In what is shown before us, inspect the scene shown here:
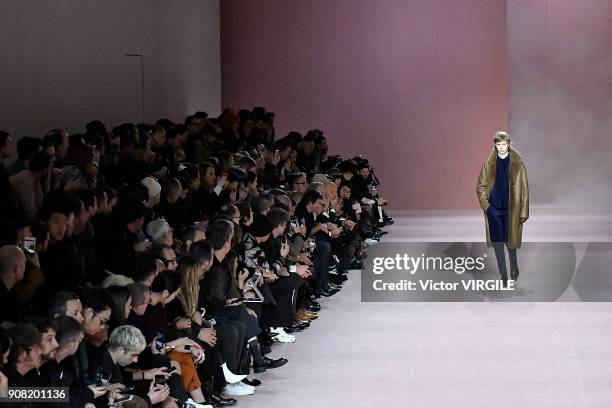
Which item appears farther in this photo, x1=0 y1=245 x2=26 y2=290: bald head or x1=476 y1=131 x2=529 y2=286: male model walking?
x1=476 y1=131 x2=529 y2=286: male model walking

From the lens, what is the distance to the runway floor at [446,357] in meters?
7.16

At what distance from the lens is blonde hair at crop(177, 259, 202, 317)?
675 centimetres

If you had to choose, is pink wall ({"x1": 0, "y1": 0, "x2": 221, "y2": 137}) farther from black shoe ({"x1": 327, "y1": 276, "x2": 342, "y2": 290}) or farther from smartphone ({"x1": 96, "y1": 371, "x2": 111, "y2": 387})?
→ smartphone ({"x1": 96, "y1": 371, "x2": 111, "y2": 387})

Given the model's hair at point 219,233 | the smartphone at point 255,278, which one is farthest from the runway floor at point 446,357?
the model's hair at point 219,233

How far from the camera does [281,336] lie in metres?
8.82

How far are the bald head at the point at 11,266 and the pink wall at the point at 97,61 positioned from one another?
4.26 m

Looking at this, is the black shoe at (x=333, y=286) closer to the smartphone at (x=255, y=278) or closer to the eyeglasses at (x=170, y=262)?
the smartphone at (x=255, y=278)

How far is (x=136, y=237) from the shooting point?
24.2ft

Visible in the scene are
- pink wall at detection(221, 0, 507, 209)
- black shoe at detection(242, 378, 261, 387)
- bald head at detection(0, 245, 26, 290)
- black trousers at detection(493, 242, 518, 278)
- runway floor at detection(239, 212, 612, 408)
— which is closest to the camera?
bald head at detection(0, 245, 26, 290)

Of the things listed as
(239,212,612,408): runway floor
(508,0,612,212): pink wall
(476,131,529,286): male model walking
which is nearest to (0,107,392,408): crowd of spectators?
(239,212,612,408): runway floor

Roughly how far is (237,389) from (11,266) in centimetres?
195

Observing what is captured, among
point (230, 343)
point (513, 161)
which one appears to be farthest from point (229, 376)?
point (513, 161)

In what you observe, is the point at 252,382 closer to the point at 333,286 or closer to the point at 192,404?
the point at 192,404

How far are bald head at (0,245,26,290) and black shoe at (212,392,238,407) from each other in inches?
62.5
